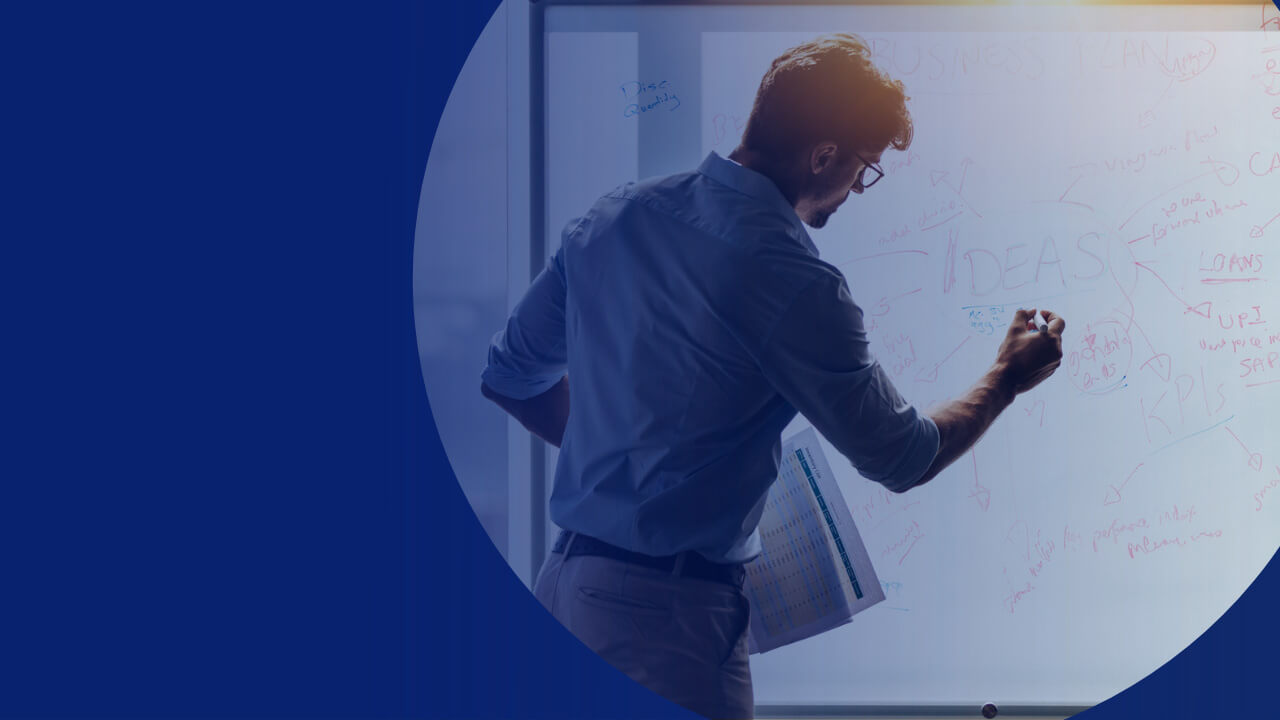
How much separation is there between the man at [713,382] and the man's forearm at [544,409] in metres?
0.21

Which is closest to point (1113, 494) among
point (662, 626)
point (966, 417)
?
point (966, 417)

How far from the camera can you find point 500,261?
56.3 inches

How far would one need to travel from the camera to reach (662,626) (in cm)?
96

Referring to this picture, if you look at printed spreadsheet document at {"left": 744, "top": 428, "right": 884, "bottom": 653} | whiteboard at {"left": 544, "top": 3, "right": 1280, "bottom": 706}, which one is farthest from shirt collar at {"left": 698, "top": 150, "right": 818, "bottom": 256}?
whiteboard at {"left": 544, "top": 3, "right": 1280, "bottom": 706}

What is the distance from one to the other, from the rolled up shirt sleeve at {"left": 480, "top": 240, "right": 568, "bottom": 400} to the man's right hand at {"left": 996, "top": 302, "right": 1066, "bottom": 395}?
59 cm

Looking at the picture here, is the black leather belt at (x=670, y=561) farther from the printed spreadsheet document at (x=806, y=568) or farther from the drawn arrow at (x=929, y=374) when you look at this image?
the drawn arrow at (x=929, y=374)

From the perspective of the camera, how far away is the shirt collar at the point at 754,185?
913 mm

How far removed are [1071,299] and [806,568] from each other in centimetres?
62

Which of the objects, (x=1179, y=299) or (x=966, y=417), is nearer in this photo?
(x=966, y=417)

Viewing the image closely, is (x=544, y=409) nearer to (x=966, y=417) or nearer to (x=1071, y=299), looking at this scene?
(x=966, y=417)

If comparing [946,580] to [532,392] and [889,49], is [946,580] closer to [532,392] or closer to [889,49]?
[532,392]

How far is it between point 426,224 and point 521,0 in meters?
0.46

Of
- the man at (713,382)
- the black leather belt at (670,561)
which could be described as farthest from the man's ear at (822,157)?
the black leather belt at (670,561)

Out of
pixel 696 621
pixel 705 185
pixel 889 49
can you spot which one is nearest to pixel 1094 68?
pixel 889 49
